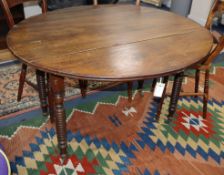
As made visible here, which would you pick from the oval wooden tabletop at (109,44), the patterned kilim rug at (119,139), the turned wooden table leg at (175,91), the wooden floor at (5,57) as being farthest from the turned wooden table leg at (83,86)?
the wooden floor at (5,57)

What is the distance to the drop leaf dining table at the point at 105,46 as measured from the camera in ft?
4.01

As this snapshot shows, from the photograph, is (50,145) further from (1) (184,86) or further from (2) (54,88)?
(1) (184,86)

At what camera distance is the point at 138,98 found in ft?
7.68

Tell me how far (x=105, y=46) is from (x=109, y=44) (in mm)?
37

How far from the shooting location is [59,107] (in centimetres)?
147

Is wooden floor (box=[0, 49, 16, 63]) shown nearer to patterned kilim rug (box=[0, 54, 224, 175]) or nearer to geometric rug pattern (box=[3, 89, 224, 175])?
patterned kilim rug (box=[0, 54, 224, 175])

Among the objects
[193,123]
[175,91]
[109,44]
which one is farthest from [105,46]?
[193,123]

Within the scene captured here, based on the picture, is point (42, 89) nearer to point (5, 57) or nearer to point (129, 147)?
point (129, 147)

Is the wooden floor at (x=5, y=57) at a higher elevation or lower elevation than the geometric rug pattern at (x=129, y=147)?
higher

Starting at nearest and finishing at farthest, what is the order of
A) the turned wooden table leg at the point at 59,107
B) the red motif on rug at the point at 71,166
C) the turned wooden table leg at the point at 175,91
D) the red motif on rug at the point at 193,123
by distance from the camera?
the turned wooden table leg at the point at 59,107, the red motif on rug at the point at 71,166, the turned wooden table leg at the point at 175,91, the red motif on rug at the point at 193,123

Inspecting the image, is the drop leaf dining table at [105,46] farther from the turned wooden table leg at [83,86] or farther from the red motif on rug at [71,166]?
the turned wooden table leg at [83,86]

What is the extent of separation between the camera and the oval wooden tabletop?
4.01 ft

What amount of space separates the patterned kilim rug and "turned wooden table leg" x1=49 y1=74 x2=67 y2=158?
147 millimetres

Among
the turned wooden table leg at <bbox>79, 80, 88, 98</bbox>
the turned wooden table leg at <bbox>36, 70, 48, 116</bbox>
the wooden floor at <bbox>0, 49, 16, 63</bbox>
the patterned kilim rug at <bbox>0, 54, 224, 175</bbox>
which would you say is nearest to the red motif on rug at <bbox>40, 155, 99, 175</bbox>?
the patterned kilim rug at <bbox>0, 54, 224, 175</bbox>
